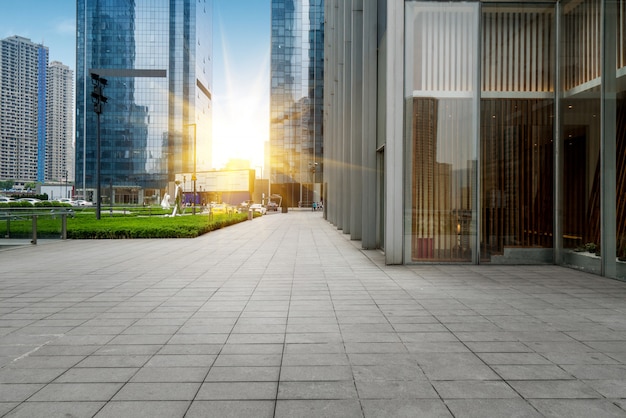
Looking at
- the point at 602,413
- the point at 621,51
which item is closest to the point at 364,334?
the point at 602,413

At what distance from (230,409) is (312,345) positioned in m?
1.60

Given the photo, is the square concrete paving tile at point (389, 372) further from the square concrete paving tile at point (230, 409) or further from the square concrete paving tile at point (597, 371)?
the square concrete paving tile at point (597, 371)

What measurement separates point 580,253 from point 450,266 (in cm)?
284

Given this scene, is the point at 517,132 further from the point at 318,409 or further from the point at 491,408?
the point at 318,409

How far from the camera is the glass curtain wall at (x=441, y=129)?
36.0 ft

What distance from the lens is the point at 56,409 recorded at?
11.0 feet

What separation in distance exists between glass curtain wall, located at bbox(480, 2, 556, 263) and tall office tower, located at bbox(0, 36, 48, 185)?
15030cm

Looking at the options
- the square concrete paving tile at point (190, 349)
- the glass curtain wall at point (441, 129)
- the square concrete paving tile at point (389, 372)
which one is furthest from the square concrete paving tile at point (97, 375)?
the glass curtain wall at point (441, 129)

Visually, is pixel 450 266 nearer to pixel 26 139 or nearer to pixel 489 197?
pixel 489 197

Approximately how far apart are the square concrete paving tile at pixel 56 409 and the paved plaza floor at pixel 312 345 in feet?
0.04

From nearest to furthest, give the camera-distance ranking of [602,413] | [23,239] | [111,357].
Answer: [602,413] < [111,357] < [23,239]

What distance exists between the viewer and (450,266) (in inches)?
421

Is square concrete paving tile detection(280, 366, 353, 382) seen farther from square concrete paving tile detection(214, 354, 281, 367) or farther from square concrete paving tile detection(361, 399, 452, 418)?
square concrete paving tile detection(361, 399, 452, 418)

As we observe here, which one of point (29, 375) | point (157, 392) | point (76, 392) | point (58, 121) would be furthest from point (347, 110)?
point (58, 121)
